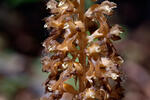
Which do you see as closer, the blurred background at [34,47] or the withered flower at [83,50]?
the withered flower at [83,50]

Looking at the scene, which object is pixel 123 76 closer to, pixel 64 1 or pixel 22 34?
pixel 64 1

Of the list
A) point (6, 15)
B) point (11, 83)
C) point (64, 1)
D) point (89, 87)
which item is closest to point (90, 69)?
point (89, 87)

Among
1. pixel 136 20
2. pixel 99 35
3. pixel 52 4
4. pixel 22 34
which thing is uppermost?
pixel 22 34

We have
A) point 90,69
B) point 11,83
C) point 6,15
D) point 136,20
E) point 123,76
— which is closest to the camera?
point 90,69

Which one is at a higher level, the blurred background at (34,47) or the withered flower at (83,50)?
the blurred background at (34,47)
